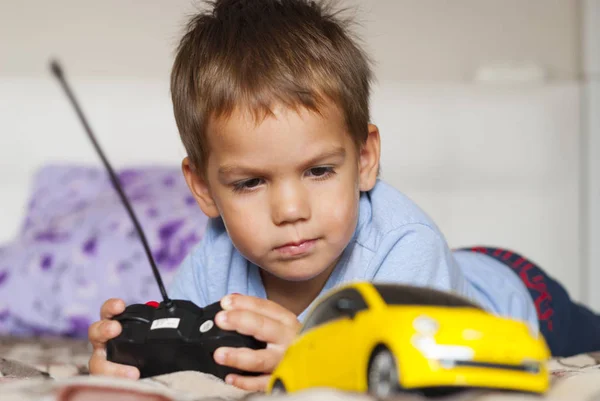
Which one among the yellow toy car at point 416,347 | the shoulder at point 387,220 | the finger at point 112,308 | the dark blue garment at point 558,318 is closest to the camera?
the yellow toy car at point 416,347

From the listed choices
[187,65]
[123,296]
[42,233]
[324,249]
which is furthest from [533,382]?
[42,233]

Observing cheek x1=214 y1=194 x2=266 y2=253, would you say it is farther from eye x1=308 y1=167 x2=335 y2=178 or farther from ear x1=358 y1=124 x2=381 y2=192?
ear x1=358 y1=124 x2=381 y2=192

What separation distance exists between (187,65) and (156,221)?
819mm

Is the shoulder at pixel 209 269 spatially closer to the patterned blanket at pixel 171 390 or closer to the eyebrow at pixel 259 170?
the eyebrow at pixel 259 170

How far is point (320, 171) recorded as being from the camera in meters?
1.16

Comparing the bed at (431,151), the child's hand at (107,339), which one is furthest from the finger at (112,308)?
the bed at (431,151)

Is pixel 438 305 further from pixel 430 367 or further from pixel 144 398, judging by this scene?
pixel 144 398

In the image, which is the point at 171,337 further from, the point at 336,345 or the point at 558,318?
the point at 558,318

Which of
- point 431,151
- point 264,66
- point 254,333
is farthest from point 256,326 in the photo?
point 431,151

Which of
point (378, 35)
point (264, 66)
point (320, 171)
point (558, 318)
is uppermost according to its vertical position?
point (378, 35)

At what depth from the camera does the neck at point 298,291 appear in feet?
4.57

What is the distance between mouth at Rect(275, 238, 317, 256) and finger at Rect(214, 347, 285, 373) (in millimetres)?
189

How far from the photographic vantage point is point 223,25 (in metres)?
1.32

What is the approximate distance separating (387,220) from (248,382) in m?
0.48
